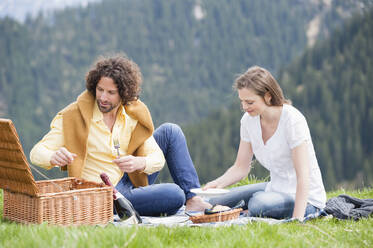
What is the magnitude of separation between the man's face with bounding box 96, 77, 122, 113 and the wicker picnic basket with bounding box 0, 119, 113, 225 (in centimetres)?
73

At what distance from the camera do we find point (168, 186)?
4500mm

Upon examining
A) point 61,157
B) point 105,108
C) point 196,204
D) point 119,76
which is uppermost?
point 119,76

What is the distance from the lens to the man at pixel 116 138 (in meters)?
4.22

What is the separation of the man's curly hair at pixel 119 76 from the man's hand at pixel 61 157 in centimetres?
74

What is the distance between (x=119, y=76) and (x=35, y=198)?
4.46ft

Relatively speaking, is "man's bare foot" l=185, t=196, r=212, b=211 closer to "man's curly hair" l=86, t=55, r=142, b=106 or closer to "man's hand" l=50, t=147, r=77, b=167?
"man's curly hair" l=86, t=55, r=142, b=106

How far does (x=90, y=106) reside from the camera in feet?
14.3

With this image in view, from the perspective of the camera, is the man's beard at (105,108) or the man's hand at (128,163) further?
the man's beard at (105,108)

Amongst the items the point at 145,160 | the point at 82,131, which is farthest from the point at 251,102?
the point at 82,131

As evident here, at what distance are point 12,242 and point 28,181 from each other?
659 millimetres

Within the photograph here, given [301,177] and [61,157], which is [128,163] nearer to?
[61,157]

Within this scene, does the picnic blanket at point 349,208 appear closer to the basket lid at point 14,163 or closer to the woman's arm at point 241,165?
the woman's arm at point 241,165

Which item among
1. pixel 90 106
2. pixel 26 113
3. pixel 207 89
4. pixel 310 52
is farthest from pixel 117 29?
pixel 90 106

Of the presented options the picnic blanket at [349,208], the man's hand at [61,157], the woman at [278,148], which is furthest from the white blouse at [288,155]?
the man's hand at [61,157]
